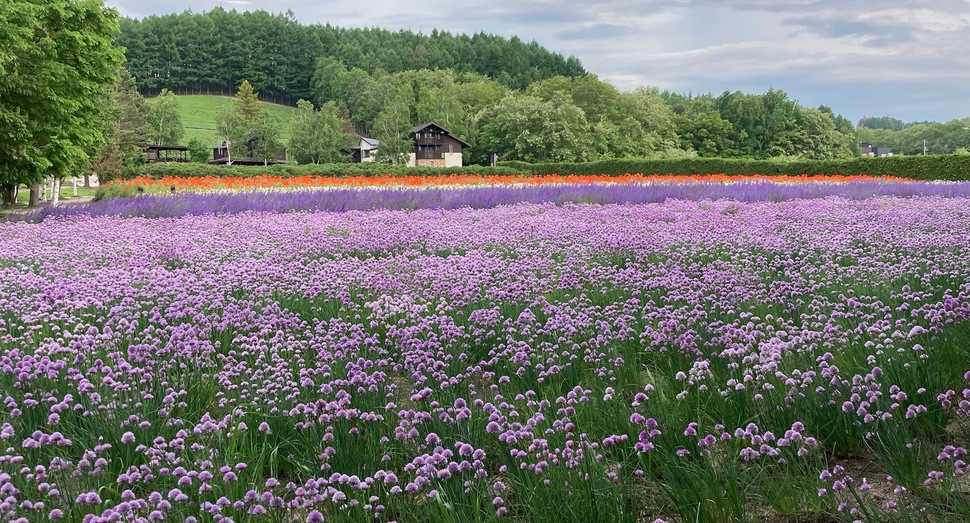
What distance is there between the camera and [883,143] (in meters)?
187

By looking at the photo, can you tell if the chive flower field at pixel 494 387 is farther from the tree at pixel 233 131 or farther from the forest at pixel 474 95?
the tree at pixel 233 131

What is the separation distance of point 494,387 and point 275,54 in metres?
144

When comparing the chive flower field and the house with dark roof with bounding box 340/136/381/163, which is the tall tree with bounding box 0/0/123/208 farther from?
the house with dark roof with bounding box 340/136/381/163

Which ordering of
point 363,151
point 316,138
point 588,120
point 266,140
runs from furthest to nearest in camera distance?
1. point 363,151
2. point 266,140
3. point 316,138
4. point 588,120

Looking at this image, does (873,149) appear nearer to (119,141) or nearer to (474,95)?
(474,95)

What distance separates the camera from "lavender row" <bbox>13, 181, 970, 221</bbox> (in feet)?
52.0

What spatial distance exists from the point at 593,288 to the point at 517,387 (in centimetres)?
239

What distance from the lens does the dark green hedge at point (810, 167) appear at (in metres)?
32.8

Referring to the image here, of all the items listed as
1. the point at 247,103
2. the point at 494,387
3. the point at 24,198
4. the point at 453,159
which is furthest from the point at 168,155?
the point at 494,387

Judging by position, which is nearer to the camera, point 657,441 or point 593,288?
point 657,441

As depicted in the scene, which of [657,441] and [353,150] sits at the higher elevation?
[353,150]

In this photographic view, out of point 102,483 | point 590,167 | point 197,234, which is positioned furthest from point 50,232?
point 590,167

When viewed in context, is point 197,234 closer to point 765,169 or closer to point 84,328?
point 84,328

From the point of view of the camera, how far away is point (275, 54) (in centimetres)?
13775
